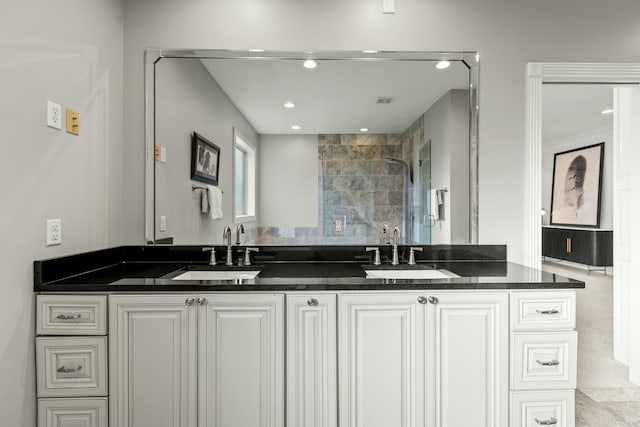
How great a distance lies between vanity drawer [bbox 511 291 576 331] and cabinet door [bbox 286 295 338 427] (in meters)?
0.77

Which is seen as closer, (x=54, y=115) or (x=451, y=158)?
(x=54, y=115)

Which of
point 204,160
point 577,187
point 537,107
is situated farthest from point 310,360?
point 577,187

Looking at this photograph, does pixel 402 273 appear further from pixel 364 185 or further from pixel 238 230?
pixel 238 230

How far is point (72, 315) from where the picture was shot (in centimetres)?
153

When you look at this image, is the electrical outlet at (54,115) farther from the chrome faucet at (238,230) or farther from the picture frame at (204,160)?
the chrome faucet at (238,230)

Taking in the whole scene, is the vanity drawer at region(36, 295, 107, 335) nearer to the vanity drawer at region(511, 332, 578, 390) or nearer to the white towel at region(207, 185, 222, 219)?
the white towel at region(207, 185, 222, 219)

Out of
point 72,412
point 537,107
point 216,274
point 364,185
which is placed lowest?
point 72,412

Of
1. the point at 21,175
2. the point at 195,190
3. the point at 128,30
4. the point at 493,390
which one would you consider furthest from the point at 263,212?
the point at 493,390

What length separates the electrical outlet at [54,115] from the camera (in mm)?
1559

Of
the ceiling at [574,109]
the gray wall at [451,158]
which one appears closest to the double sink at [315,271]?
the gray wall at [451,158]

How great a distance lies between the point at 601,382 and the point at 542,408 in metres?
1.28

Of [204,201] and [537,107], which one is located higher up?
[537,107]

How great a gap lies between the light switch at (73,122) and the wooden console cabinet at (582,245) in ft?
23.6

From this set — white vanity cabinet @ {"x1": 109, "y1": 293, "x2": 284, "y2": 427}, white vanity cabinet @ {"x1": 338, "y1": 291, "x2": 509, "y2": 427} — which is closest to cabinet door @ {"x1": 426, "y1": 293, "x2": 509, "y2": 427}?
white vanity cabinet @ {"x1": 338, "y1": 291, "x2": 509, "y2": 427}
